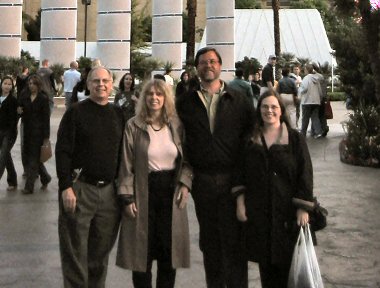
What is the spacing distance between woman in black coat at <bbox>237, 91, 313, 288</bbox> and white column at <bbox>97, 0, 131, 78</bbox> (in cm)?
2640

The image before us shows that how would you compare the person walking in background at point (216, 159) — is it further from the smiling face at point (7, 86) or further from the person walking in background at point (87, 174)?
the smiling face at point (7, 86)

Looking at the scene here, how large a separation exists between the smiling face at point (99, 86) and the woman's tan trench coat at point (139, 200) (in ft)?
0.90

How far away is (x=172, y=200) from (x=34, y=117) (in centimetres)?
590

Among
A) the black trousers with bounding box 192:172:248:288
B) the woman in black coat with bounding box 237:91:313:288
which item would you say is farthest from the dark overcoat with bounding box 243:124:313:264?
the black trousers with bounding box 192:172:248:288

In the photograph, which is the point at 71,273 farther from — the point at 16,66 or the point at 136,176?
the point at 16,66

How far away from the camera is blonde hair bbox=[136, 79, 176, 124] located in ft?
17.9

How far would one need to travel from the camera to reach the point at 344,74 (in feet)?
55.0

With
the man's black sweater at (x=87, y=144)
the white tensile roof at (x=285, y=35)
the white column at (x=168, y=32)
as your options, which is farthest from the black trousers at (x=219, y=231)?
the white tensile roof at (x=285, y=35)

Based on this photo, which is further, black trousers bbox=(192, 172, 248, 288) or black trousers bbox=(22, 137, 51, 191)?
black trousers bbox=(22, 137, 51, 191)

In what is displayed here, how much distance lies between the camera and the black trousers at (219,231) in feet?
17.9

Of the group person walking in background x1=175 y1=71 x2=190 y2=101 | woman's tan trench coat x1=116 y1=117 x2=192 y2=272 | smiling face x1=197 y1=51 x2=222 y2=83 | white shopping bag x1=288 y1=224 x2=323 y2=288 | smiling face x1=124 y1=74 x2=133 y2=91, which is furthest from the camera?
smiling face x1=124 y1=74 x2=133 y2=91

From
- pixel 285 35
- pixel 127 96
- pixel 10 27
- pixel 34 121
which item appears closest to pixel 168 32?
pixel 10 27

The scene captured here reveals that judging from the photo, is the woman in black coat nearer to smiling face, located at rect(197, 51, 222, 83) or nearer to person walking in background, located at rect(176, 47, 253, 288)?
person walking in background, located at rect(176, 47, 253, 288)

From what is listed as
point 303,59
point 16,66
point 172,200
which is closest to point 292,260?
point 172,200
